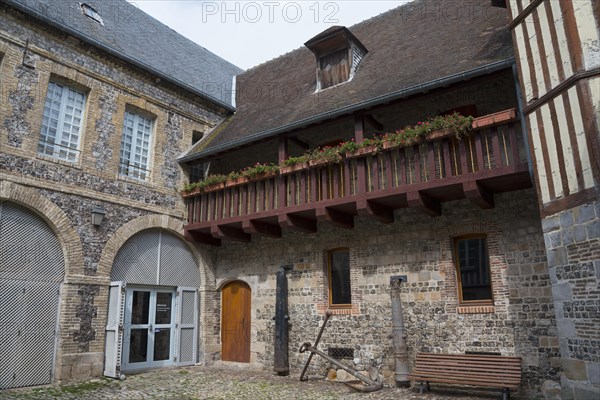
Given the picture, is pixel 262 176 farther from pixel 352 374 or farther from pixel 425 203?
pixel 352 374

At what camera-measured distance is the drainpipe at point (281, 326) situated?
9.82m

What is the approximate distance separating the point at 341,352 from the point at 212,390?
2.63m

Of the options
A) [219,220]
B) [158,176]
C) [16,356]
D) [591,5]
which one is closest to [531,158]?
[591,5]

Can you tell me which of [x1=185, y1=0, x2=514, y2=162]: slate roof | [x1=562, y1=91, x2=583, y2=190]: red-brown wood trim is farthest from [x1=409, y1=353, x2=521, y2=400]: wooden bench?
[x1=185, y1=0, x2=514, y2=162]: slate roof

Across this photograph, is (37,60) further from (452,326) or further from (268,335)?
(452,326)

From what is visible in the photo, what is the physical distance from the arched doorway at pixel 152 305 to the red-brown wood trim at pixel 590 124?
8.35 meters

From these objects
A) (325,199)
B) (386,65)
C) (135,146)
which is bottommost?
(325,199)

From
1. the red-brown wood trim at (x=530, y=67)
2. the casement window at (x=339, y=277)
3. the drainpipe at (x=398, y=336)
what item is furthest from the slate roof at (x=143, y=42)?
the red-brown wood trim at (x=530, y=67)

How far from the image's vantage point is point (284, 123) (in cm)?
1034

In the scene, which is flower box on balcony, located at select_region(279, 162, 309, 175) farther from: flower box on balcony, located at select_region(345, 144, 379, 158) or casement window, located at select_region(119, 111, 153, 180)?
casement window, located at select_region(119, 111, 153, 180)

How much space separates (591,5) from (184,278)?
9.49 metres

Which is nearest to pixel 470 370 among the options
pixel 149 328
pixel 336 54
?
pixel 149 328

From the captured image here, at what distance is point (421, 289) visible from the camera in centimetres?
862

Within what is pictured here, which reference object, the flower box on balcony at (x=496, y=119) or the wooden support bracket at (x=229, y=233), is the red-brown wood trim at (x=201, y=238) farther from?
the flower box on balcony at (x=496, y=119)
